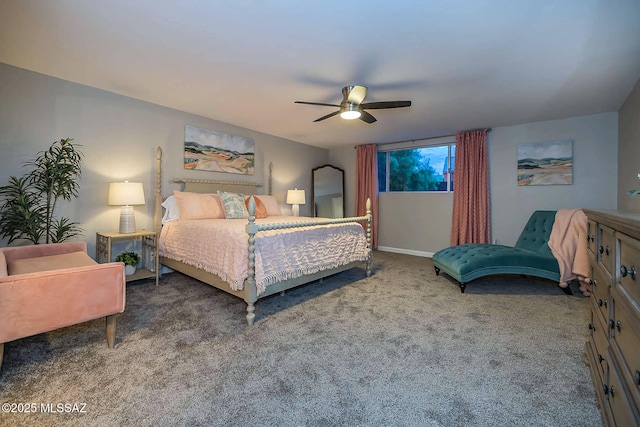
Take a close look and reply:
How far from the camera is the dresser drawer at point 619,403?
88 centimetres

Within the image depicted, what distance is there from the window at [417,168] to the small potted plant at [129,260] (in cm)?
444

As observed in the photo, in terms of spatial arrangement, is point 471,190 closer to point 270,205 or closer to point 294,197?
point 294,197

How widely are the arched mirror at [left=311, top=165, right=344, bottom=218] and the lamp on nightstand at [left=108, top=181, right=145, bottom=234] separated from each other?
139 inches

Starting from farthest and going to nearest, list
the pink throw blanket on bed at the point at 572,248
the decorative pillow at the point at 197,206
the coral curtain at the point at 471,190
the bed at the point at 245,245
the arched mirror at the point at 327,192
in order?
the arched mirror at the point at 327,192
the coral curtain at the point at 471,190
the decorative pillow at the point at 197,206
the pink throw blanket on bed at the point at 572,248
the bed at the point at 245,245

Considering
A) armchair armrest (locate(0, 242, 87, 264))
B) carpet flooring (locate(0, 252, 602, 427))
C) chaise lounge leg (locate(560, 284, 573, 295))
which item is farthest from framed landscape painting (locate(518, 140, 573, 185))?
armchair armrest (locate(0, 242, 87, 264))

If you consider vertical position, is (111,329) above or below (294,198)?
below

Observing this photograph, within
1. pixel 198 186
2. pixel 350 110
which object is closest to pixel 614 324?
pixel 350 110

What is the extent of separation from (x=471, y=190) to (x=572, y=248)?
5.79ft

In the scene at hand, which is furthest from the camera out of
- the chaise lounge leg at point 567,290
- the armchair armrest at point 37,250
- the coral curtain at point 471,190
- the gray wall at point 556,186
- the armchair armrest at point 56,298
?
the coral curtain at point 471,190

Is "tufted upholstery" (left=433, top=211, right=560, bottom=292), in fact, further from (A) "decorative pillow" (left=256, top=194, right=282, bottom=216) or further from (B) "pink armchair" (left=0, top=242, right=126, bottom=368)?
(B) "pink armchair" (left=0, top=242, right=126, bottom=368)

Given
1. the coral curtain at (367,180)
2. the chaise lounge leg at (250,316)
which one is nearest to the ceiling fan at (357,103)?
the chaise lounge leg at (250,316)

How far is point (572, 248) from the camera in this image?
10.3 ft

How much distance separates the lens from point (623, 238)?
986 millimetres

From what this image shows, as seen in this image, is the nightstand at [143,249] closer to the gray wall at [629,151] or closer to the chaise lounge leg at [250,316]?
the chaise lounge leg at [250,316]
